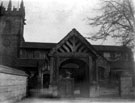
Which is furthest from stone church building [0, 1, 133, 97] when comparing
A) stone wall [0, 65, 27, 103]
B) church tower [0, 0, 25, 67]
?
stone wall [0, 65, 27, 103]

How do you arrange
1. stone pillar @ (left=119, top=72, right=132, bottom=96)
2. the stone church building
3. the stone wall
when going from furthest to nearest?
the stone church building
stone pillar @ (left=119, top=72, right=132, bottom=96)
the stone wall

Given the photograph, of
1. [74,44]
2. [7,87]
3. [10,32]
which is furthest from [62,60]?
[10,32]

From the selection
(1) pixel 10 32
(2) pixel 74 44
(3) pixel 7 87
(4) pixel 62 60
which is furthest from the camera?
(1) pixel 10 32

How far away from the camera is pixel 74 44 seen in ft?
50.5

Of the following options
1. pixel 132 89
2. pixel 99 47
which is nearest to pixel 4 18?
pixel 99 47

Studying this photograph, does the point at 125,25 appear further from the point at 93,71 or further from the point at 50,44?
the point at 50,44

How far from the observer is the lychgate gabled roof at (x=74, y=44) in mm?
15178

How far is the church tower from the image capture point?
35656 mm

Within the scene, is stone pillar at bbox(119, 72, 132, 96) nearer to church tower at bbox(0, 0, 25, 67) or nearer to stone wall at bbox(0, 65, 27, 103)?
stone wall at bbox(0, 65, 27, 103)

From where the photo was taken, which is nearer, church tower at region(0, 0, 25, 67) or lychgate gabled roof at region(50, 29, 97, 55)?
lychgate gabled roof at region(50, 29, 97, 55)

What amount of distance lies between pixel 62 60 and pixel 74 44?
6.28 ft

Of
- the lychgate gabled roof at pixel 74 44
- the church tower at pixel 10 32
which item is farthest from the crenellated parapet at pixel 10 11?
the lychgate gabled roof at pixel 74 44

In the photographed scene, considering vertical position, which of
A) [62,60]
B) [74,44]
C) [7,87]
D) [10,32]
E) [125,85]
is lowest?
[125,85]

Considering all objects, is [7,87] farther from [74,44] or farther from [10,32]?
[10,32]
